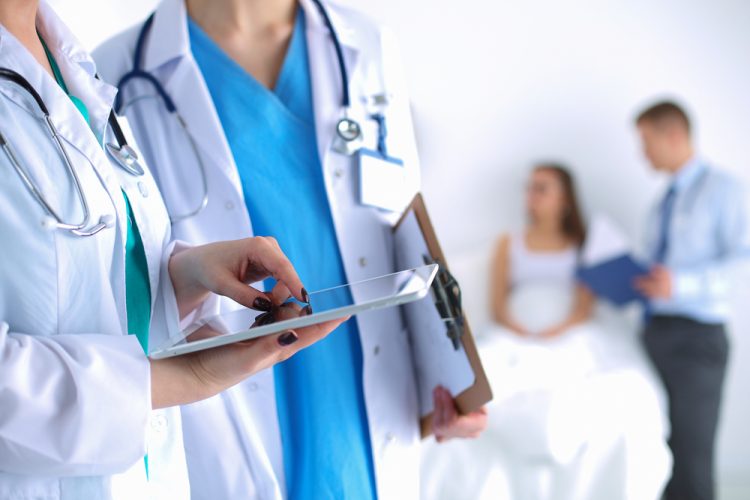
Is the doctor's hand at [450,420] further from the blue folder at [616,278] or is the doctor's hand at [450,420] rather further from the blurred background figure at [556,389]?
the blue folder at [616,278]

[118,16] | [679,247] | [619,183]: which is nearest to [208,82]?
[118,16]

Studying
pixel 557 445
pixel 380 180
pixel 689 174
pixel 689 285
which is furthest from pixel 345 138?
pixel 689 174

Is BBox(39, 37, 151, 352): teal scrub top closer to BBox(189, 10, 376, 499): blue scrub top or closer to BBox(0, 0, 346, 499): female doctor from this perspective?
BBox(0, 0, 346, 499): female doctor

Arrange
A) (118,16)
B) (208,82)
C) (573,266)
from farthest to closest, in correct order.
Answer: (573,266), (118,16), (208,82)

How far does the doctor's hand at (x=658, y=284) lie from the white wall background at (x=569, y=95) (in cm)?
67

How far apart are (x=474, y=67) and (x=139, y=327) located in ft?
8.85

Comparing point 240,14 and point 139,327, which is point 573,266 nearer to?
point 240,14

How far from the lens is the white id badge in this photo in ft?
3.81

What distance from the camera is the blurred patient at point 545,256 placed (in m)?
3.03

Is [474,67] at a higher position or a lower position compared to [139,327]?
higher

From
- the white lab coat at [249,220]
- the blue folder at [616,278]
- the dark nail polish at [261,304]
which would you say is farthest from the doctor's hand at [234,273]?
the blue folder at [616,278]

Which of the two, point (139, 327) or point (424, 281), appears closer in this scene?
point (424, 281)

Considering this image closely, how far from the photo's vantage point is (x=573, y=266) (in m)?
3.12

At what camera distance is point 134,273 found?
0.83 metres
